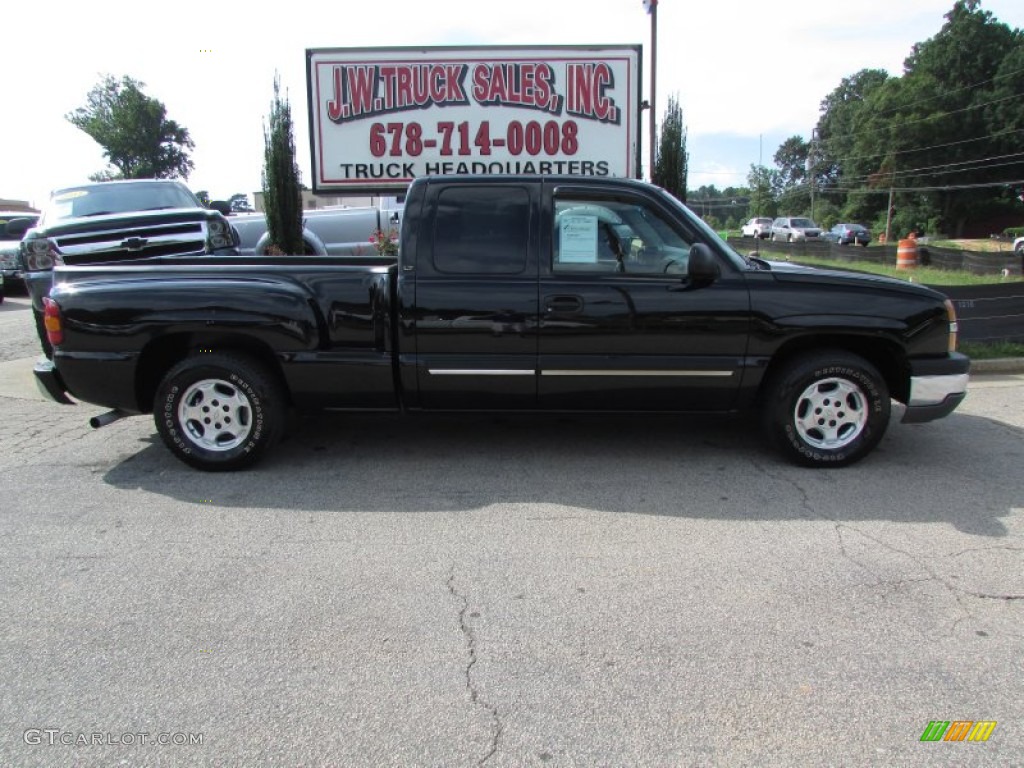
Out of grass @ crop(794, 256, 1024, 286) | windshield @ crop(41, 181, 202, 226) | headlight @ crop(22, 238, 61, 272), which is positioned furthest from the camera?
grass @ crop(794, 256, 1024, 286)

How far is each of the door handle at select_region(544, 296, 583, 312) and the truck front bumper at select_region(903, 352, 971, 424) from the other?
2.24 metres

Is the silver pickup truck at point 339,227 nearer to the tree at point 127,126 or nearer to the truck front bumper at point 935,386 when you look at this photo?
the truck front bumper at point 935,386

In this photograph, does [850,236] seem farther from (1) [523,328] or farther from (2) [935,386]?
(1) [523,328]

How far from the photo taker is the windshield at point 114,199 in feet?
32.1

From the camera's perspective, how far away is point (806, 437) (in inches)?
194

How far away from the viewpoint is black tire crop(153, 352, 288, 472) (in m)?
4.85

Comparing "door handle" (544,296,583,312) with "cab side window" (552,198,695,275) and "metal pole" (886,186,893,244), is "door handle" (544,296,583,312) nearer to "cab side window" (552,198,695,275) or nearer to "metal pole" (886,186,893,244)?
"cab side window" (552,198,695,275)

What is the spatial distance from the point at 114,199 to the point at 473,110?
5.14m

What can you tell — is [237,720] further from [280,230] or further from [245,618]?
[280,230]

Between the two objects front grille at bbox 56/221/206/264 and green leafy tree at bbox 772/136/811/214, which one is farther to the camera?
green leafy tree at bbox 772/136/811/214

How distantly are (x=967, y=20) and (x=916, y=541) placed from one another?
287 feet

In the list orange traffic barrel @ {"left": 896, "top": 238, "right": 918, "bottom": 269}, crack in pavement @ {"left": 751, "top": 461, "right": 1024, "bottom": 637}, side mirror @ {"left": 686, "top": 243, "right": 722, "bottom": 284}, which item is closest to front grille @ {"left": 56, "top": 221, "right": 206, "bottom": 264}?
side mirror @ {"left": 686, "top": 243, "right": 722, "bottom": 284}

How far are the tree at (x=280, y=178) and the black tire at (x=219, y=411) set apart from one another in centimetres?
635

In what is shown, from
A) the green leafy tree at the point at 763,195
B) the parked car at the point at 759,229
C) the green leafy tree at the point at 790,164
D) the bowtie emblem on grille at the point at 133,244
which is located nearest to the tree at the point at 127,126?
the parked car at the point at 759,229
